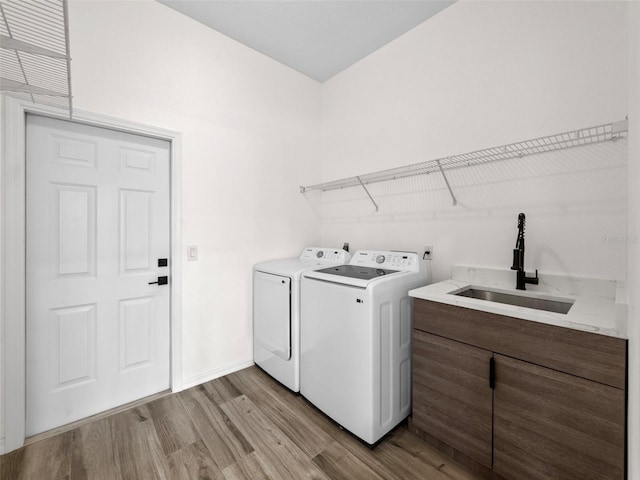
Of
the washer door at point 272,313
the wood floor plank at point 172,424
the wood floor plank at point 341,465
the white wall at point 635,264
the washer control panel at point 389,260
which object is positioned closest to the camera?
the white wall at point 635,264

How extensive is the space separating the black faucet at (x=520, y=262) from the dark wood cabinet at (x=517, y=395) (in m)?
0.44

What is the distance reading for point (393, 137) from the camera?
7.99ft

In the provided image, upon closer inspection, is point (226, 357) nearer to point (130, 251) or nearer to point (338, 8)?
point (130, 251)

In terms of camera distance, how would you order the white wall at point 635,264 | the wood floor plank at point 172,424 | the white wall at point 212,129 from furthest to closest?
the white wall at point 212,129 < the wood floor plank at point 172,424 < the white wall at point 635,264

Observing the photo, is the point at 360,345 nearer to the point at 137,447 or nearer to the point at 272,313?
A: the point at 272,313

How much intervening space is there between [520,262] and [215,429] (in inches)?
81.7

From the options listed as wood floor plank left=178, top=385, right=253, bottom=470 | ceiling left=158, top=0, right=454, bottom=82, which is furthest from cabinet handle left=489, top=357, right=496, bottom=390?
ceiling left=158, top=0, right=454, bottom=82

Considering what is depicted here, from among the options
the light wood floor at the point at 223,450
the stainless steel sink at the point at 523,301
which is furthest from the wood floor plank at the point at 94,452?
the stainless steel sink at the point at 523,301

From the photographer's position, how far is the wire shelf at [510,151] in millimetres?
1435

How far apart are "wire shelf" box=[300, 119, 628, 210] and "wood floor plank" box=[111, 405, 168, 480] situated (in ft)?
7.56

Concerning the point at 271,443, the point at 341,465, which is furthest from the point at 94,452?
the point at 341,465

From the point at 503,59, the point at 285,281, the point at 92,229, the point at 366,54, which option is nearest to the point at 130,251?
the point at 92,229

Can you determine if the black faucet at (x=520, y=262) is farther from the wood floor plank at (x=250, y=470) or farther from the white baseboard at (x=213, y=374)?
the white baseboard at (x=213, y=374)

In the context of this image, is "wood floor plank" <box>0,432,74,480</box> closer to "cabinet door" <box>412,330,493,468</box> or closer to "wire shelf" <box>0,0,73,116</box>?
"wire shelf" <box>0,0,73,116</box>
